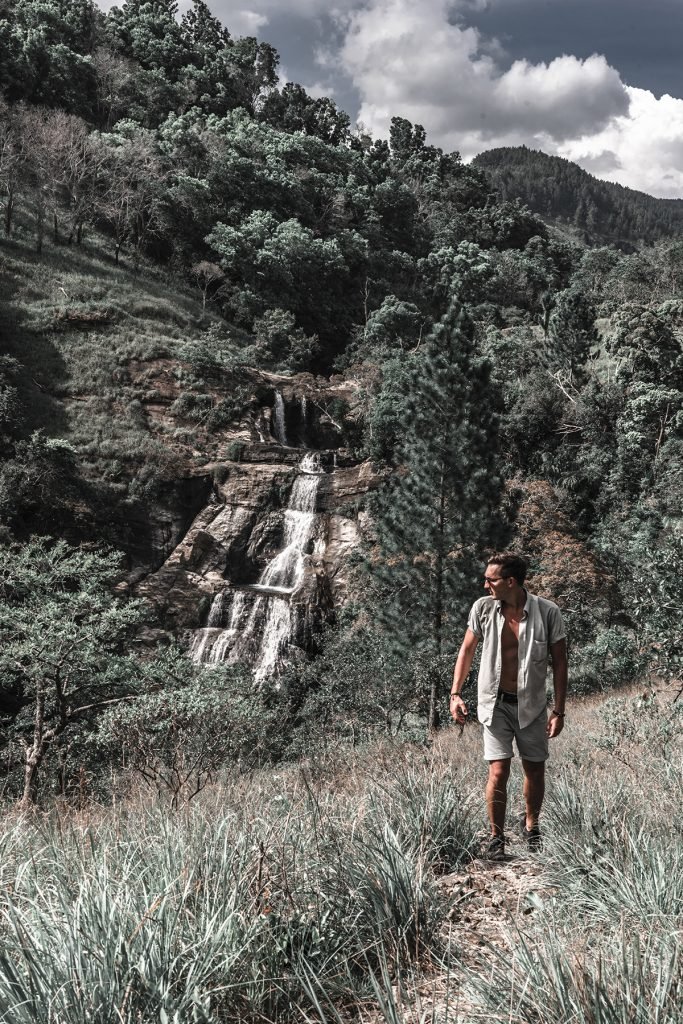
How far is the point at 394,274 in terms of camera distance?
50688 mm

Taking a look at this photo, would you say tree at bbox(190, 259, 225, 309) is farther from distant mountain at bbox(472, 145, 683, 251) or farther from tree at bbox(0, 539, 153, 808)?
distant mountain at bbox(472, 145, 683, 251)

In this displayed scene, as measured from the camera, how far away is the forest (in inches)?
74.6

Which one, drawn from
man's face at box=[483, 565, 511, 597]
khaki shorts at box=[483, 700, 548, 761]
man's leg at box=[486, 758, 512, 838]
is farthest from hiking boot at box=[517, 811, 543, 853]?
man's face at box=[483, 565, 511, 597]

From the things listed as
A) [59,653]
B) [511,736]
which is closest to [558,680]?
[511,736]

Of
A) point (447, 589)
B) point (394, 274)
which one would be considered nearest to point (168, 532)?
point (447, 589)

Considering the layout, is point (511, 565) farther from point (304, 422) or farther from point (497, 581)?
point (304, 422)

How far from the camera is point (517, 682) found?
138 inches

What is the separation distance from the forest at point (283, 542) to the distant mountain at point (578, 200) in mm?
88716

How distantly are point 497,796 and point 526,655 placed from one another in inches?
29.7

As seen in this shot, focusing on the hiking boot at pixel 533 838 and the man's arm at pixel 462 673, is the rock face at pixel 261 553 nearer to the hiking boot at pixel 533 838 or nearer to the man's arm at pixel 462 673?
the man's arm at pixel 462 673

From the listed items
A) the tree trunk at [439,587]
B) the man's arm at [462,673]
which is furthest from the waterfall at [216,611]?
the man's arm at [462,673]

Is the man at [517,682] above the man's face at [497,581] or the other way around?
the other way around

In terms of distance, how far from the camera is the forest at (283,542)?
1.89 metres

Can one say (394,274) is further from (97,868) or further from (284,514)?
(97,868)
